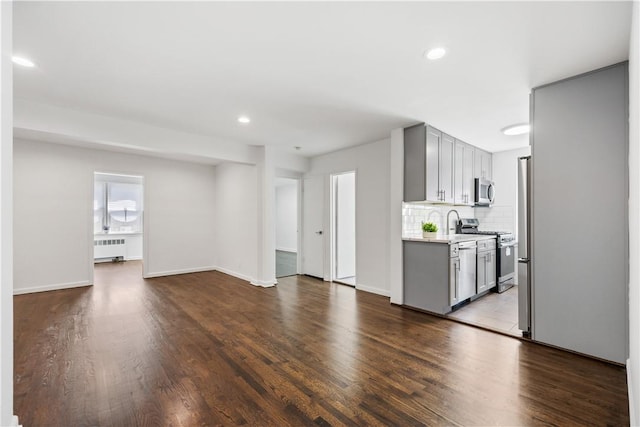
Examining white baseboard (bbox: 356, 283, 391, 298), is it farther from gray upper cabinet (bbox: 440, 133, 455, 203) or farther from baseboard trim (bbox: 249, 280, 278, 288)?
gray upper cabinet (bbox: 440, 133, 455, 203)

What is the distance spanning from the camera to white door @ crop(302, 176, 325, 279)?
5.89 meters

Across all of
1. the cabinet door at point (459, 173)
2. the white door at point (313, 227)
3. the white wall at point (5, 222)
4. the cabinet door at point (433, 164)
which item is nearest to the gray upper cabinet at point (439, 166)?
the cabinet door at point (433, 164)

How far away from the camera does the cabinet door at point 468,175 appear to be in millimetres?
4832

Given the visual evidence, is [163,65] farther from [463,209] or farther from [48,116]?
[463,209]

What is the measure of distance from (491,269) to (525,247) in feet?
6.65

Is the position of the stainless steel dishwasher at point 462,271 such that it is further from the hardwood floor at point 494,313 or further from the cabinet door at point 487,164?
the cabinet door at point 487,164

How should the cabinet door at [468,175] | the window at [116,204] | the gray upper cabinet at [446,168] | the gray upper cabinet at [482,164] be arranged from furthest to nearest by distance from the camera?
the window at [116,204], the gray upper cabinet at [482,164], the cabinet door at [468,175], the gray upper cabinet at [446,168]

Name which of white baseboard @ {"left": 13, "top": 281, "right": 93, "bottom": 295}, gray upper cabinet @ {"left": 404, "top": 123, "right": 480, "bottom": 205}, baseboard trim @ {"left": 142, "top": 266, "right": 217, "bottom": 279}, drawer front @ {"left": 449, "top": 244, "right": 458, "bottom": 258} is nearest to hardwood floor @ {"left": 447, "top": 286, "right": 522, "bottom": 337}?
drawer front @ {"left": 449, "top": 244, "right": 458, "bottom": 258}

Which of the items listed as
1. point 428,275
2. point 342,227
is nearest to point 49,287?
point 342,227

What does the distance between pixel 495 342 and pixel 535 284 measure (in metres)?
0.69

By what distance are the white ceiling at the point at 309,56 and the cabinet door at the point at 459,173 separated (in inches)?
35.4

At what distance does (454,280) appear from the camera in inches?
148

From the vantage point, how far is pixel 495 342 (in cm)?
293

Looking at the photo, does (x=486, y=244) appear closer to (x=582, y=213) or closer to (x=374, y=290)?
(x=374, y=290)
